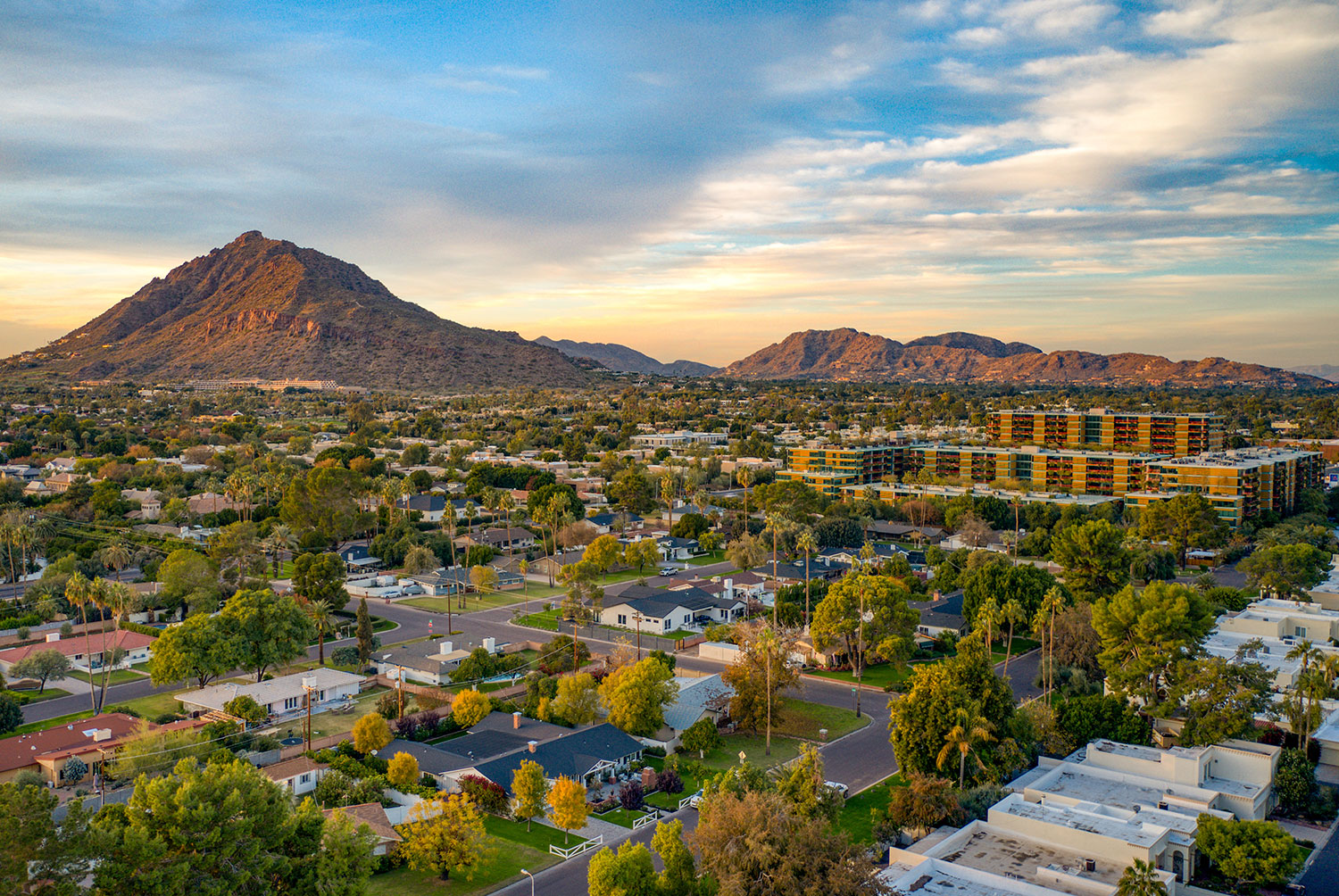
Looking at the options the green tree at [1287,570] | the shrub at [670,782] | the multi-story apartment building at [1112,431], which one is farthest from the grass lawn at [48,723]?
the multi-story apartment building at [1112,431]

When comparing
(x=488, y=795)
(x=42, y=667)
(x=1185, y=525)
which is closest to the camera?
(x=488, y=795)

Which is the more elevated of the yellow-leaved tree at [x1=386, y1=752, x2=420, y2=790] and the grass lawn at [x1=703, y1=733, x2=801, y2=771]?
the yellow-leaved tree at [x1=386, y1=752, x2=420, y2=790]

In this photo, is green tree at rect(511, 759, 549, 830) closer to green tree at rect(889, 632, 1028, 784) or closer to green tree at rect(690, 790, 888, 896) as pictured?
green tree at rect(690, 790, 888, 896)

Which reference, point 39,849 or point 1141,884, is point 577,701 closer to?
point 39,849

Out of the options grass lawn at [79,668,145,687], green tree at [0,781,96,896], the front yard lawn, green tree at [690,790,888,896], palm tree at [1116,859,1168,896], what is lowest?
the front yard lawn

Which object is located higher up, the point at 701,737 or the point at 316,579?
the point at 316,579

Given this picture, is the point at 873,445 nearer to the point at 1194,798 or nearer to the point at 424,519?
the point at 424,519

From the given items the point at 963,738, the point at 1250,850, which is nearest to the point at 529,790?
the point at 963,738

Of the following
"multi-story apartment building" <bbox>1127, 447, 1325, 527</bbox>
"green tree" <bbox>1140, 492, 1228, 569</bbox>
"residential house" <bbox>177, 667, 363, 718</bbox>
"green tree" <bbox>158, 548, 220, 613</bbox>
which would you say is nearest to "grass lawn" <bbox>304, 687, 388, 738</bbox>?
"residential house" <bbox>177, 667, 363, 718</bbox>
